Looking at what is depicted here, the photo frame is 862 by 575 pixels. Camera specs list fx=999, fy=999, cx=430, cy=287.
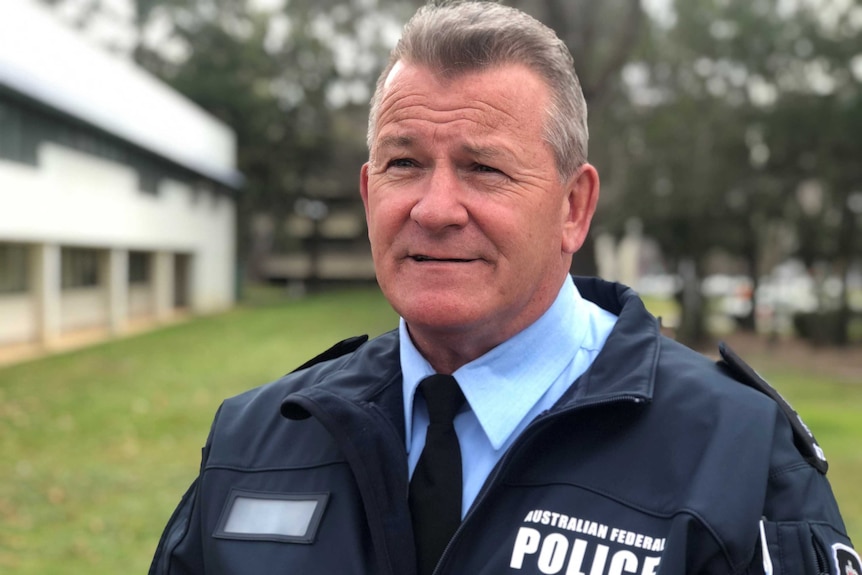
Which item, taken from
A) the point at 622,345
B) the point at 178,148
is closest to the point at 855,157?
the point at 178,148

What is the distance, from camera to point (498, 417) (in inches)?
77.2

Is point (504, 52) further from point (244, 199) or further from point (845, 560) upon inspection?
point (244, 199)

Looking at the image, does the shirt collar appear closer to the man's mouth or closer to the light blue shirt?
the light blue shirt

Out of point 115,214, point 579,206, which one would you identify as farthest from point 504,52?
point 115,214

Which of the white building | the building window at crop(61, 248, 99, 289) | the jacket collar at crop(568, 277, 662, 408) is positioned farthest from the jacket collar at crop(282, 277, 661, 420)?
the building window at crop(61, 248, 99, 289)

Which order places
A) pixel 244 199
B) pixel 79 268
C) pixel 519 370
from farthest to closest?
pixel 244 199
pixel 79 268
pixel 519 370

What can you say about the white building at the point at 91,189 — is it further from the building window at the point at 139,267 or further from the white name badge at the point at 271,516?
the white name badge at the point at 271,516

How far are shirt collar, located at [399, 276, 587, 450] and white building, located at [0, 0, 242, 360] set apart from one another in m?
17.9

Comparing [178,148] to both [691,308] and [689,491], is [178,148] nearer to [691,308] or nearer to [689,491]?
[691,308]

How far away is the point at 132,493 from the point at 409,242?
820 centimetres

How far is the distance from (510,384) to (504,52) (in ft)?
2.14

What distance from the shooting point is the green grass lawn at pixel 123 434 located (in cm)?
782

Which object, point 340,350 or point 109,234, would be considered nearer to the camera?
point 340,350

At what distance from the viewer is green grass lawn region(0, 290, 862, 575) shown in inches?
308
